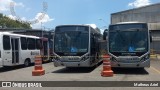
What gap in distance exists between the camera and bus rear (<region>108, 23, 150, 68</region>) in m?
19.9

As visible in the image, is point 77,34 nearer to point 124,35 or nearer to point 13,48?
point 124,35

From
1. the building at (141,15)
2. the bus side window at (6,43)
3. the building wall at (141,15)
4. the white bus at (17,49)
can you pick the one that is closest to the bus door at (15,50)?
the white bus at (17,49)

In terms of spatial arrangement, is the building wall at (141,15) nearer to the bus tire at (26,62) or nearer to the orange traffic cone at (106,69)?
the bus tire at (26,62)

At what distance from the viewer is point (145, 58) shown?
1994cm

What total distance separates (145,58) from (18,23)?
2969 inches

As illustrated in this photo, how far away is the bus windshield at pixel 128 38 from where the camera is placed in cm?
2022

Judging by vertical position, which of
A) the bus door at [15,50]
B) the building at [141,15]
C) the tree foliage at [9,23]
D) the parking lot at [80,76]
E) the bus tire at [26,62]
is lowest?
the parking lot at [80,76]

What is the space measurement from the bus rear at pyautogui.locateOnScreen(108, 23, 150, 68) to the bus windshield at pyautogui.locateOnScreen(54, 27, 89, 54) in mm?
1666

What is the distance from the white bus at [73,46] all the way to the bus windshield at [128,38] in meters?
1.59

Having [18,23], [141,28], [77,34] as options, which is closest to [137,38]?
[141,28]

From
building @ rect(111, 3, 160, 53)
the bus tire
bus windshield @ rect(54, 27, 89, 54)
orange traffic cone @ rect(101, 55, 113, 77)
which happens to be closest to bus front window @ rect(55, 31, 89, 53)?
bus windshield @ rect(54, 27, 89, 54)

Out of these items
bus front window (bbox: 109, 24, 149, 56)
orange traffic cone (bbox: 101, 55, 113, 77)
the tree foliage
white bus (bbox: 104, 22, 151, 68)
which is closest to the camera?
orange traffic cone (bbox: 101, 55, 113, 77)

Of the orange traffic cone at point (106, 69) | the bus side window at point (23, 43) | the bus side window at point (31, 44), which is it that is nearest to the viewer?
the orange traffic cone at point (106, 69)

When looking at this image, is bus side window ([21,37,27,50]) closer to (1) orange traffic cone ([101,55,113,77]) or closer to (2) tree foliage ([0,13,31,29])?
(1) orange traffic cone ([101,55,113,77])
